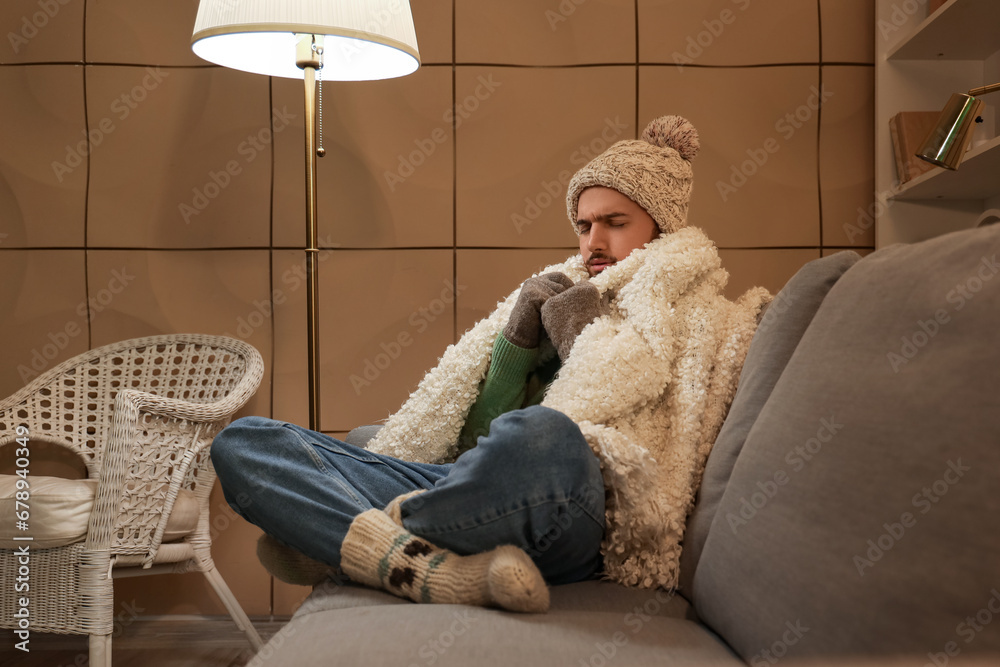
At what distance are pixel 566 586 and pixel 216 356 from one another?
4.68 feet

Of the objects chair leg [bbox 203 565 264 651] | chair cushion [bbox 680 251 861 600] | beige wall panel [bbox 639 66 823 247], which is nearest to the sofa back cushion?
chair cushion [bbox 680 251 861 600]

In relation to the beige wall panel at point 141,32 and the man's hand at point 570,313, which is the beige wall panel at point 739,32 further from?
the beige wall panel at point 141,32

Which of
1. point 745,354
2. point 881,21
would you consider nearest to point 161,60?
point 745,354

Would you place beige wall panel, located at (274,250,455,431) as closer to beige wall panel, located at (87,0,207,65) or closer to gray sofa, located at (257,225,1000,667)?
beige wall panel, located at (87,0,207,65)

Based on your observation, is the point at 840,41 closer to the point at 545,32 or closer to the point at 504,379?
the point at 545,32

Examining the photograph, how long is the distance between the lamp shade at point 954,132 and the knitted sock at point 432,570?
2.77 feet

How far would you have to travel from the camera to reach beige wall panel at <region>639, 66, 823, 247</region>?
7.13 feet

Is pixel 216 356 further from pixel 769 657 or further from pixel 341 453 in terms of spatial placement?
pixel 769 657

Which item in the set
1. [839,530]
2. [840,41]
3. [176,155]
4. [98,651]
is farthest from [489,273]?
[839,530]

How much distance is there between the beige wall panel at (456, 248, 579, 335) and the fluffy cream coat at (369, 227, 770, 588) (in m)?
0.73

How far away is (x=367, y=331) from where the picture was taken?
7.24ft

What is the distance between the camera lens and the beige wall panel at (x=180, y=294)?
7.24 ft

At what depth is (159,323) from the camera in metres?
2.21

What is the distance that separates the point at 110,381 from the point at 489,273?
3.81ft
